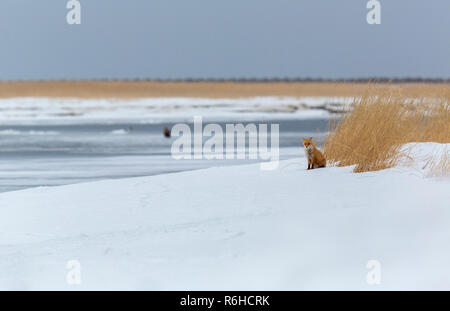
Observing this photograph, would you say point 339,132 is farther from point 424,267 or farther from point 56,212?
point 424,267

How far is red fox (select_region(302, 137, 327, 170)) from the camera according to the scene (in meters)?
7.77

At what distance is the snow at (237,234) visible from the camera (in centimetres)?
388

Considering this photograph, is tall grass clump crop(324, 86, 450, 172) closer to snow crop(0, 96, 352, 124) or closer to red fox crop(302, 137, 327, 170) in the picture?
red fox crop(302, 137, 327, 170)

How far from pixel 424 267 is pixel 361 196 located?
2.06 meters

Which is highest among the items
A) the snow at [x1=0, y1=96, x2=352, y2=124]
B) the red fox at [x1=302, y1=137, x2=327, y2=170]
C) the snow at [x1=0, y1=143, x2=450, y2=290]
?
the snow at [x1=0, y1=96, x2=352, y2=124]

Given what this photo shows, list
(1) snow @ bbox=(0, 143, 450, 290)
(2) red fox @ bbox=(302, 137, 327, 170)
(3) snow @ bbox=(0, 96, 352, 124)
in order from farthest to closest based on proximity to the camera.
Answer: (3) snow @ bbox=(0, 96, 352, 124) → (2) red fox @ bbox=(302, 137, 327, 170) → (1) snow @ bbox=(0, 143, 450, 290)

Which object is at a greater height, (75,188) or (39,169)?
(39,169)

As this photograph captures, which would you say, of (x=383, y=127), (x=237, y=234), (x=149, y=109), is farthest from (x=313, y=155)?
(x=149, y=109)

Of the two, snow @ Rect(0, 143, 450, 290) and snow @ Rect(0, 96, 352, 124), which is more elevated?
snow @ Rect(0, 96, 352, 124)

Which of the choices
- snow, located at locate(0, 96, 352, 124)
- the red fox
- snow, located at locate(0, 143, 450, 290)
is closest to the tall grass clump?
the red fox

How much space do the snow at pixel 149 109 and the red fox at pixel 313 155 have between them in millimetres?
24098

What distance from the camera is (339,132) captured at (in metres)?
8.20

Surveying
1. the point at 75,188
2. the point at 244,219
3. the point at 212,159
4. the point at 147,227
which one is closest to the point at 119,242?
the point at 147,227

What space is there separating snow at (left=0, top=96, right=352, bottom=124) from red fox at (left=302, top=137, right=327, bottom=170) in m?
24.1
